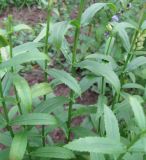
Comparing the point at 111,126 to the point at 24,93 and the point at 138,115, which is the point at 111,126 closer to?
the point at 138,115

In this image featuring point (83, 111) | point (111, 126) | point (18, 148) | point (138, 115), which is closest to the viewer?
point (138, 115)

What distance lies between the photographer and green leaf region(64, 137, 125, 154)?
1.26 m

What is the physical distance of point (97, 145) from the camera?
1272mm

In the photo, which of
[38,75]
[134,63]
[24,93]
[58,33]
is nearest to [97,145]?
[24,93]

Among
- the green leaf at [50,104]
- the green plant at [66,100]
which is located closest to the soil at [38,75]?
the green plant at [66,100]

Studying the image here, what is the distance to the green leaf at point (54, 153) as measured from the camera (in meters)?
1.70

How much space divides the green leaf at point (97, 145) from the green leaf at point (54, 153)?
0.44 meters

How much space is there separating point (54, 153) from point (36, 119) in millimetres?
229

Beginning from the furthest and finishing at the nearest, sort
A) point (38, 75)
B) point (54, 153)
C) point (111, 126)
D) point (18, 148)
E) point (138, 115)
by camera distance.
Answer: point (38, 75), point (54, 153), point (18, 148), point (111, 126), point (138, 115)

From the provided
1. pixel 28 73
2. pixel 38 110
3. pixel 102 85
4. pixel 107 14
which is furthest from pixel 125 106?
pixel 28 73

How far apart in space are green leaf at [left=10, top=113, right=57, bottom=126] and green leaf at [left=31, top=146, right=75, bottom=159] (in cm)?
20

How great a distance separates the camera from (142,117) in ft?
4.08

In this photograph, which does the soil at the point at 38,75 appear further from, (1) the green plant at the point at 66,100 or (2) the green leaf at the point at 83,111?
(2) the green leaf at the point at 83,111

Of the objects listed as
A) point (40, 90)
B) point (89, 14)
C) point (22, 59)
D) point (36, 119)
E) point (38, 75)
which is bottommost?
point (38, 75)
